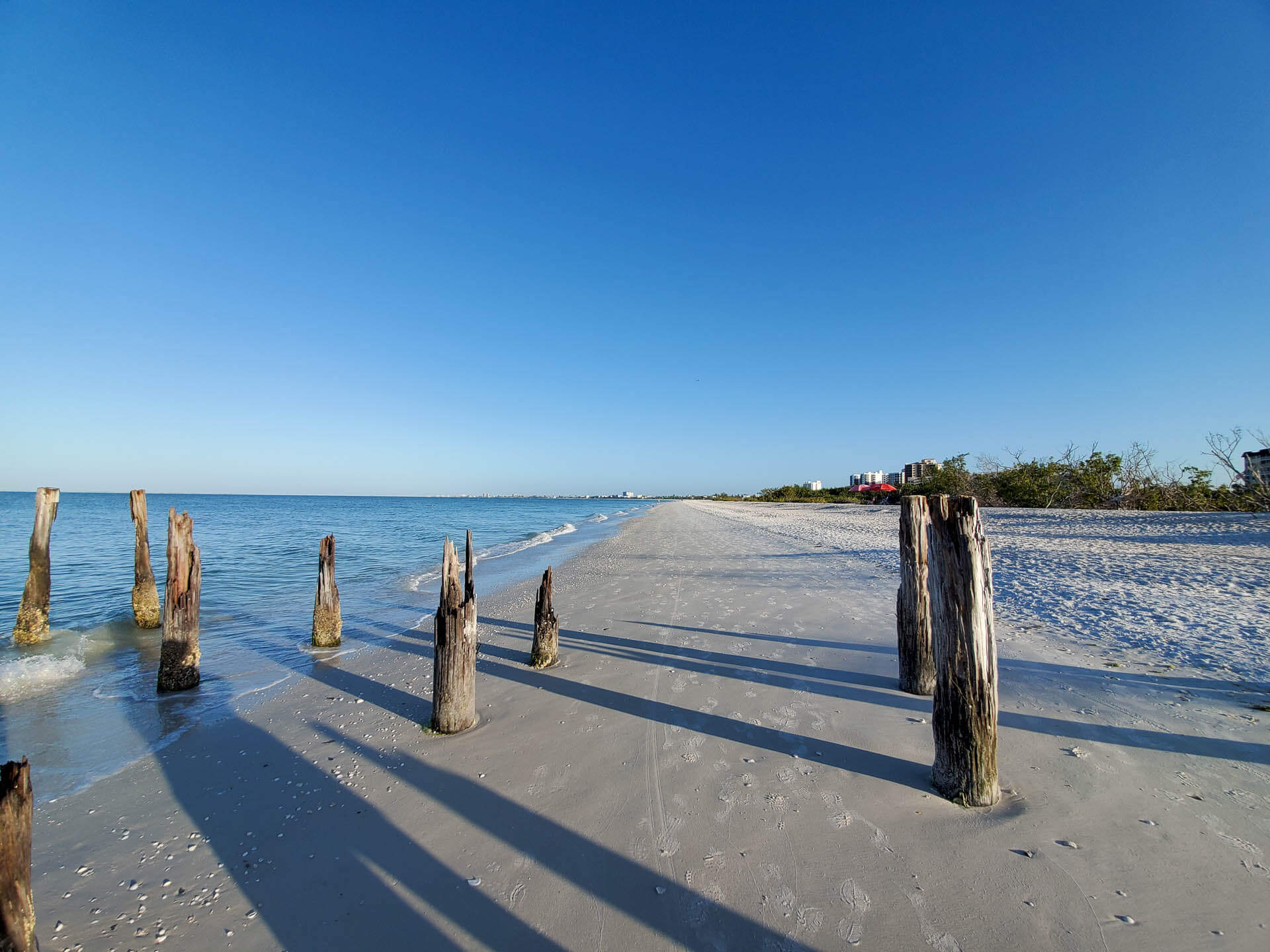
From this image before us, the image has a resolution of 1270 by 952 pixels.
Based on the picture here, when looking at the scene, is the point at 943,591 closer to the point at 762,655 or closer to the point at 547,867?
the point at 547,867

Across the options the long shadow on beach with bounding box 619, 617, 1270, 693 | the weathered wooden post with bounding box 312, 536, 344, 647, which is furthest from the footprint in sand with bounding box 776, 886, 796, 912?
the weathered wooden post with bounding box 312, 536, 344, 647

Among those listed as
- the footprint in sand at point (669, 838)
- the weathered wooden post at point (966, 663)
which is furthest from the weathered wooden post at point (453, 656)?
the weathered wooden post at point (966, 663)

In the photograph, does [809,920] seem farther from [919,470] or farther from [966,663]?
[919,470]

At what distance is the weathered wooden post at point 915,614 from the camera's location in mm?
5242

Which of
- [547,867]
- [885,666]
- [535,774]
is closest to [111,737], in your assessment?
[535,774]

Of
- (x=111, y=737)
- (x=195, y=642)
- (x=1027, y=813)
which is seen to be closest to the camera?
(x=1027, y=813)

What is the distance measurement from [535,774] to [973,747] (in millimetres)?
3185

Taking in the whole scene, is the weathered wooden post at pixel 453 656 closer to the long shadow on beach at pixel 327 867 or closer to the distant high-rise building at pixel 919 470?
the long shadow on beach at pixel 327 867

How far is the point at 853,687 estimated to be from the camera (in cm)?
552

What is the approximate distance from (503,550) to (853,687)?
21.7 meters

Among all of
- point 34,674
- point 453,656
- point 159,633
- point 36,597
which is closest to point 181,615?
point 34,674

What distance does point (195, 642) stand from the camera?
6617mm

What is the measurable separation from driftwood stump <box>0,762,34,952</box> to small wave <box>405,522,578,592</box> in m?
5.46

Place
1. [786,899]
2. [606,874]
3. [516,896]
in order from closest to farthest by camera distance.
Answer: [786,899], [516,896], [606,874]
